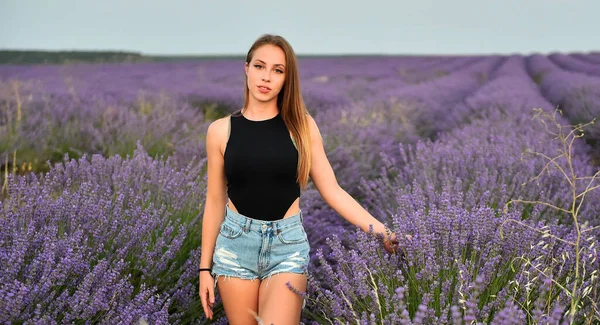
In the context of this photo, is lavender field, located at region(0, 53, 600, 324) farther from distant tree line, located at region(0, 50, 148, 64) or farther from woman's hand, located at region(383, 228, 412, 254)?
distant tree line, located at region(0, 50, 148, 64)

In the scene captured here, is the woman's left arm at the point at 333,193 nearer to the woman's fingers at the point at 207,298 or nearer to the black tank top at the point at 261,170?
the black tank top at the point at 261,170

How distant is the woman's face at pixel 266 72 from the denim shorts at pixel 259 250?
1.35 feet

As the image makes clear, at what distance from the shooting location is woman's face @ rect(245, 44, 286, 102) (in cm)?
→ 192

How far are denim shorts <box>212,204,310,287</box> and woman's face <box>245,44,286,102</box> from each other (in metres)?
0.41

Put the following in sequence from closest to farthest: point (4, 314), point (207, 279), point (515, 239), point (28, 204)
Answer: point (4, 314), point (515, 239), point (207, 279), point (28, 204)

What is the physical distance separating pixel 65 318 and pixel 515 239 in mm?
1358

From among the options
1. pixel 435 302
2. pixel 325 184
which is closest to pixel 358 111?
pixel 325 184

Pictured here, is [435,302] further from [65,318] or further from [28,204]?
[28,204]

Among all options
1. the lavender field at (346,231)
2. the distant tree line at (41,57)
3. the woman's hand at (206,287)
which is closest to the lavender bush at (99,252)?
the lavender field at (346,231)

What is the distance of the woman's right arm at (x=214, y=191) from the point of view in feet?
6.47

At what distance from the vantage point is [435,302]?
1.63m

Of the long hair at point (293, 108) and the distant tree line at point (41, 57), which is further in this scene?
the distant tree line at point (41, 57)

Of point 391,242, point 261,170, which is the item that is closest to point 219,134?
point 261,170

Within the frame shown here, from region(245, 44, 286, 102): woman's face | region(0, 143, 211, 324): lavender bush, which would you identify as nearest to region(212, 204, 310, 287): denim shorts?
region(0, 143, 211, 324): lavender bush
